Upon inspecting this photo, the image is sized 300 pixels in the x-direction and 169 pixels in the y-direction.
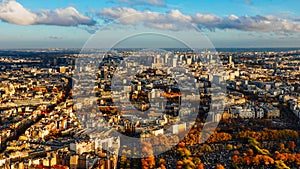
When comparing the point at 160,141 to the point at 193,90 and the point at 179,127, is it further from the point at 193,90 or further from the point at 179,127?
the point at 193,90

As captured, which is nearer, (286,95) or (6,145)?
(6,145)

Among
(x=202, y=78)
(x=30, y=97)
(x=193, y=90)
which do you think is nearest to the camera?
(x=193, y=90)

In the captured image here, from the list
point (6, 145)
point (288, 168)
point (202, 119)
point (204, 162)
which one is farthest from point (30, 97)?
point (288, 168)

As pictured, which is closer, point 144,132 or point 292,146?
point 144,132

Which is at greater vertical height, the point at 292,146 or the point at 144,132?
the point at 144,132

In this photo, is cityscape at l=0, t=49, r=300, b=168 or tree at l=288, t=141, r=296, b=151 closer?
cityscape at l=0, t=49, r=300, b=168

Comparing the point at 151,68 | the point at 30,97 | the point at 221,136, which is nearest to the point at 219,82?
the point at 151,68

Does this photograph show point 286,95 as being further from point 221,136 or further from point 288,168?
point 288,168

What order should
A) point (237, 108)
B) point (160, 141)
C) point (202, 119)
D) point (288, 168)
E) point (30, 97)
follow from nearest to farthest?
point (288, 168) → point (160, 141) → point (202, 119) → point (237, 108) → point (30, 97)

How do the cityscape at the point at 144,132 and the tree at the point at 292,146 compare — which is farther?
the tree at the point at 292,146
